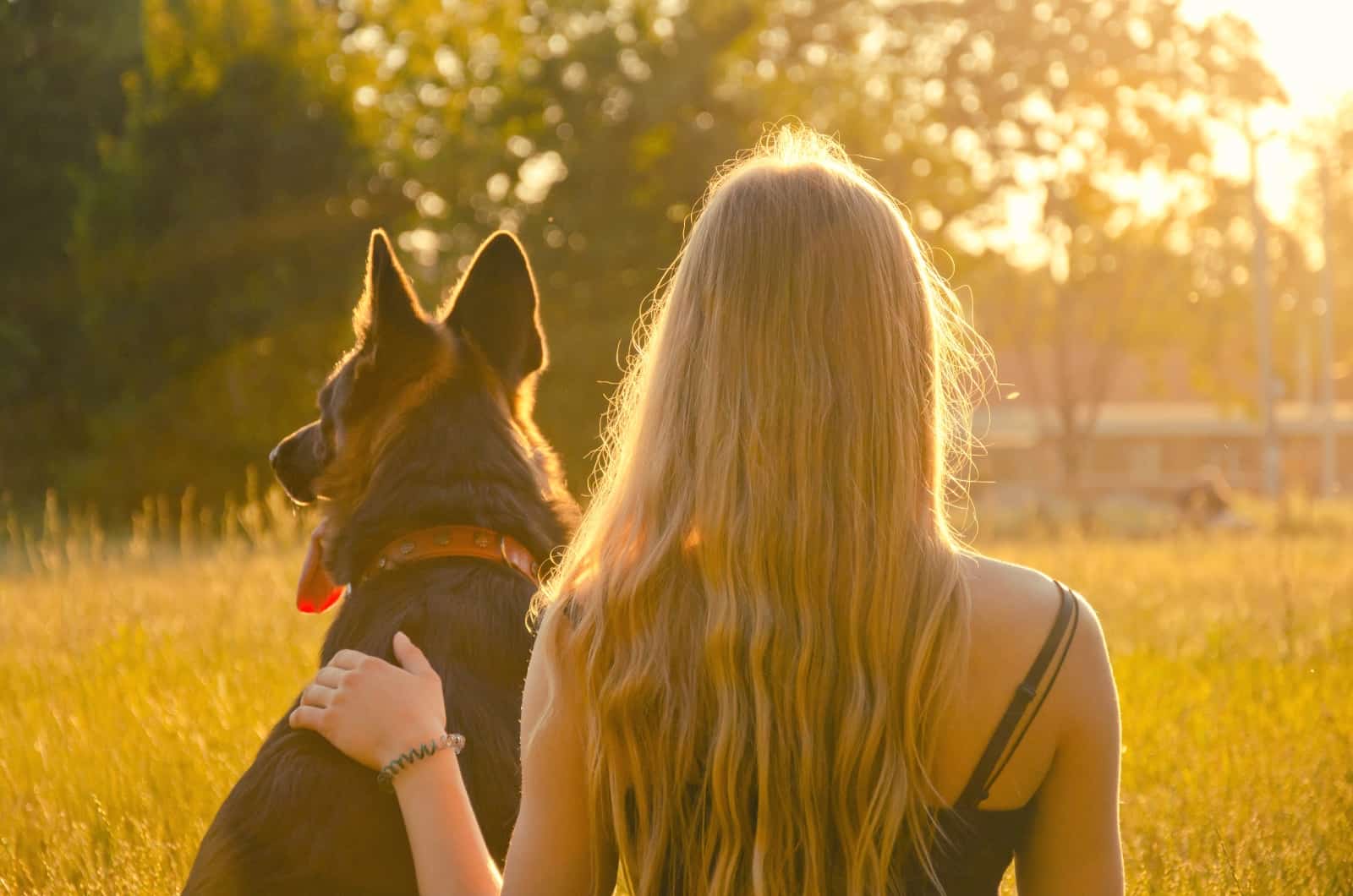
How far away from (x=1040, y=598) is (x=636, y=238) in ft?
62.5

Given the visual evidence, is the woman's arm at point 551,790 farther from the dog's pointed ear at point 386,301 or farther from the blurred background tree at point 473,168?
the blurred background tree at point 473,168

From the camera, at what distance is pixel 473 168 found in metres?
20.8

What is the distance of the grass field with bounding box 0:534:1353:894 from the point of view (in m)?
3.68

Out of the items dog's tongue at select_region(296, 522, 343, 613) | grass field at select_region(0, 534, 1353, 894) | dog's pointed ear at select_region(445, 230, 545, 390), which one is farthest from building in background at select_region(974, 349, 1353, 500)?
dog's tongue at select_region(296, 522, 343, 613)

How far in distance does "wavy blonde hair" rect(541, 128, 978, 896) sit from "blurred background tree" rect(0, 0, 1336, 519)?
1373cm

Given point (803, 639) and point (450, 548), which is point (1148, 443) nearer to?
point (450, 548)

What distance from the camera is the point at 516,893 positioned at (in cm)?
183

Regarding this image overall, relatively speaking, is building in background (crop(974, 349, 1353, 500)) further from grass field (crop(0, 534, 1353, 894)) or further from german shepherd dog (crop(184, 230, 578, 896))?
german shepherd dog (crop(184, 230, 578, 896))

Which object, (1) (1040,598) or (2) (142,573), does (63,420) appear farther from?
(1) (1040,598)

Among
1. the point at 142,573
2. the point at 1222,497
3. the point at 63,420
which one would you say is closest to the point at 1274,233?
the point at 1222,497

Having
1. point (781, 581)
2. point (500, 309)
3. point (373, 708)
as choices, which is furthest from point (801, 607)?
point (500, 309)

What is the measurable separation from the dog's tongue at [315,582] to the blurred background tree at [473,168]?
42.2ft

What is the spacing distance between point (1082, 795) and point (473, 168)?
2006cm

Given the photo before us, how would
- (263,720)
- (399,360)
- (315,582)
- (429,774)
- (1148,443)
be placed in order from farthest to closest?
(1148,443)
(263,720)
(315,582)
(399,360)
(429,774)
